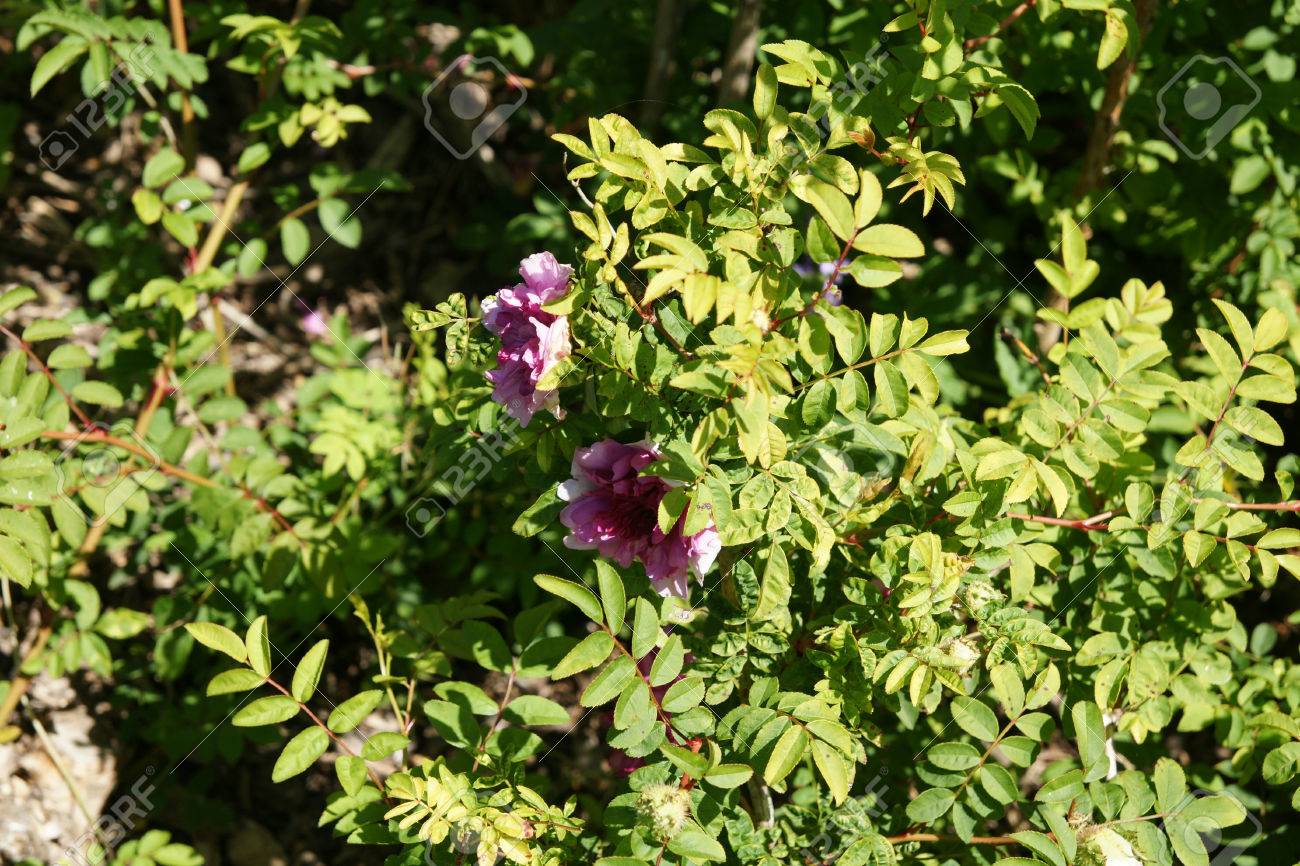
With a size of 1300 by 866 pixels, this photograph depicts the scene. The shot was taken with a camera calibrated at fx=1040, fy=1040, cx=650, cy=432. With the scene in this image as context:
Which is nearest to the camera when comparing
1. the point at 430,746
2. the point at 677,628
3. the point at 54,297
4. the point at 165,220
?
the point at 677,628

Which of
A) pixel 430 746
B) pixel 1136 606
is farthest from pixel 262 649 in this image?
pixel 1136 606

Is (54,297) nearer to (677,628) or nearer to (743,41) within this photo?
(743,41)

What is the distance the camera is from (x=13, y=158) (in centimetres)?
350

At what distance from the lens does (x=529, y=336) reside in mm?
1567

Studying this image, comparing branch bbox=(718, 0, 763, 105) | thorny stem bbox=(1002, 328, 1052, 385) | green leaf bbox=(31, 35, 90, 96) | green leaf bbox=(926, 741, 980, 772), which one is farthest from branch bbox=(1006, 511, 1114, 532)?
green leaf bbox=(31, 35, 90, 96)

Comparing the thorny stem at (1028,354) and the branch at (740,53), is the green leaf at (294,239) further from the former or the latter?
the thorny stem at (1028,354)

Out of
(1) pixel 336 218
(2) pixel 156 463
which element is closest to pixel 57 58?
(1) pixel 336 218

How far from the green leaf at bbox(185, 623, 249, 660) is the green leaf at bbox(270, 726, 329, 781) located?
0.55ft

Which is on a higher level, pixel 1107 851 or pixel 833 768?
pixel 833 768

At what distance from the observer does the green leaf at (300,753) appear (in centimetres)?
165

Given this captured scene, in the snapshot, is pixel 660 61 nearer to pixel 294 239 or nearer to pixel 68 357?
pixel 294 239

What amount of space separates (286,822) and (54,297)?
1840 mm

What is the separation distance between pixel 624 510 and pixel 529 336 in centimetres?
30

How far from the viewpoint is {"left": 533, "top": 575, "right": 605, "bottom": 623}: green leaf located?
5.03 ft
